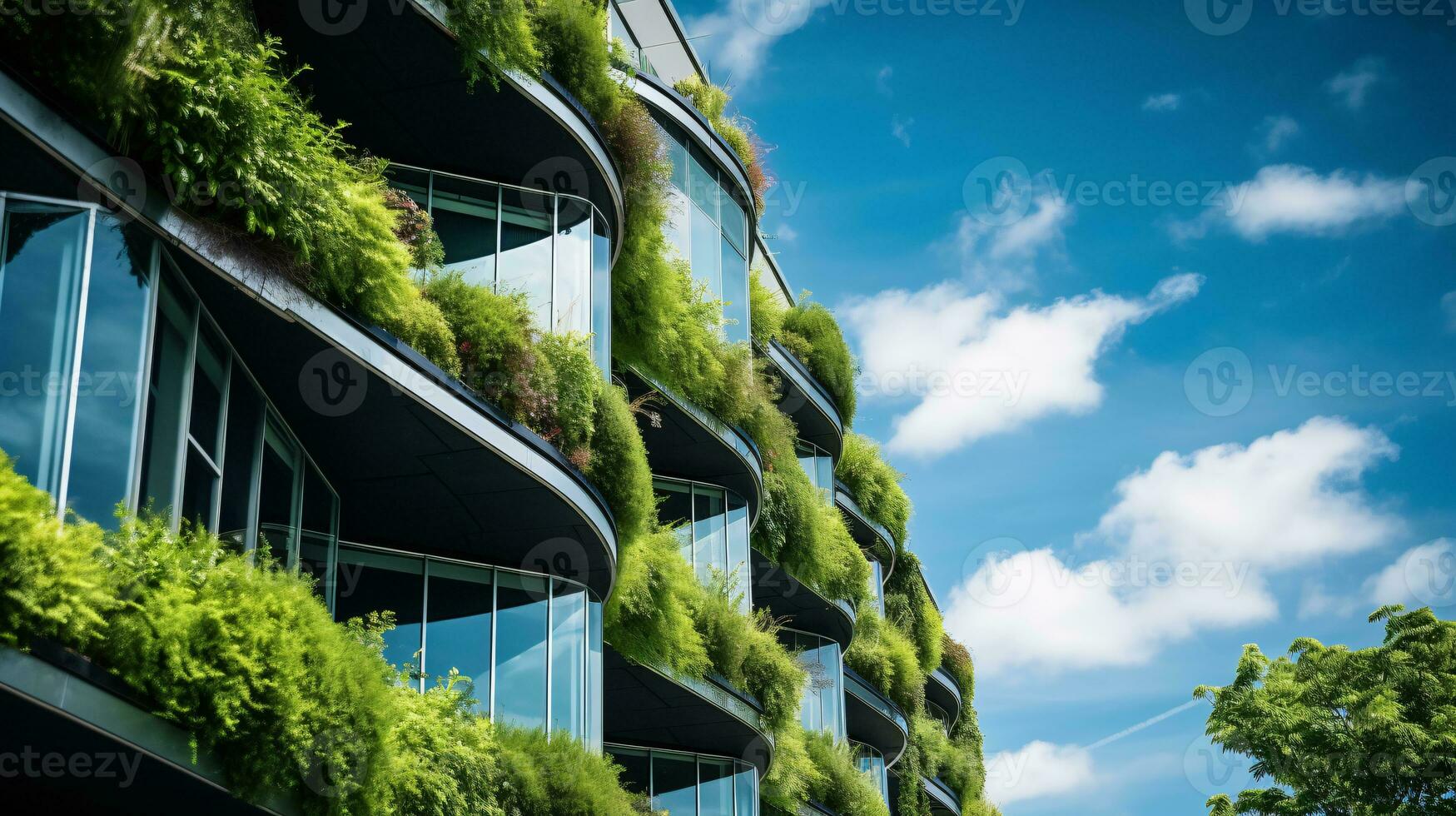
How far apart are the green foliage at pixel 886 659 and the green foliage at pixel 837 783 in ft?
16.1

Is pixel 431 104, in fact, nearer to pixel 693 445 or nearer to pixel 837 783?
pixel 693 445

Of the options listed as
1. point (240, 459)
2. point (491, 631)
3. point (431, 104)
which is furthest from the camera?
point (431, 104)

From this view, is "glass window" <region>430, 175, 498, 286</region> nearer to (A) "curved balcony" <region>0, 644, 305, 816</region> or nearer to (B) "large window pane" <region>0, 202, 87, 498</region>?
(B) "large window pane" <region>0, 202, 87, 498</region>

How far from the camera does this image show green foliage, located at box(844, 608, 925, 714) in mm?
34094

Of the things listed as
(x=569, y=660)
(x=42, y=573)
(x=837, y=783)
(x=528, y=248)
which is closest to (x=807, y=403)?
(x=837, y=783)

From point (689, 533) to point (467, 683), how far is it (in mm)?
8667

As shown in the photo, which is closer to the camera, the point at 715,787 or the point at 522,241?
the point at 522,241

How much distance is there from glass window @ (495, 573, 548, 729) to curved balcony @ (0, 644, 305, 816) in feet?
15.8

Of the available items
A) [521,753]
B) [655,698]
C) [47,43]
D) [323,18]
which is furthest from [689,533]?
[47,43]

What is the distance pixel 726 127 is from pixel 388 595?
43.5ft

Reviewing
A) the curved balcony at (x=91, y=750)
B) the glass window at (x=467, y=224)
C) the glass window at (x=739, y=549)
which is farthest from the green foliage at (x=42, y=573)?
the glass window at (x=739, y=549)

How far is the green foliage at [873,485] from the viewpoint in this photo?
36656 mm

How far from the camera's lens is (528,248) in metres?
16.7

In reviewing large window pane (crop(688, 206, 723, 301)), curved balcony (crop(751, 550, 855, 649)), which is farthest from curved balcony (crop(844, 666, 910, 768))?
large window pane (crop(688, 206, 723, 301))
